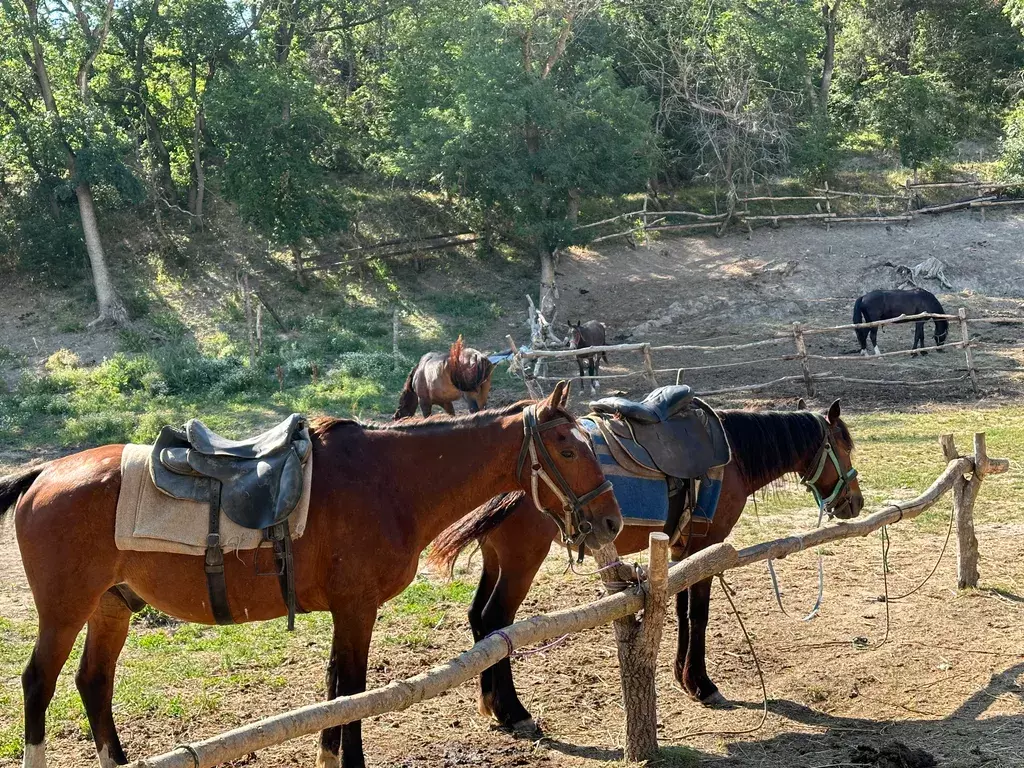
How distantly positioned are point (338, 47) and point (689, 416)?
3014 centimetres

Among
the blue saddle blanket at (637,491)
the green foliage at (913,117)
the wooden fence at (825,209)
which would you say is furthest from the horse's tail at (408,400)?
the green foliage at (913,117)

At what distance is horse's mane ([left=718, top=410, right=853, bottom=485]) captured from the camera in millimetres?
6125

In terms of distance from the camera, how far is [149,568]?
14.5 feet

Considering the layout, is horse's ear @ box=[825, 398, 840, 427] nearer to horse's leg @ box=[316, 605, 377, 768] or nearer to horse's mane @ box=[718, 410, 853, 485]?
horse's mane @ box=[718, 410, 853, 485]

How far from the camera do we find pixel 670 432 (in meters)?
5.79

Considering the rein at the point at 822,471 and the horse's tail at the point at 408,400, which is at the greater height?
the rein at the point at 822,471

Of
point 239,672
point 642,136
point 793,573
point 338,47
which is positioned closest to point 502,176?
point 642,136

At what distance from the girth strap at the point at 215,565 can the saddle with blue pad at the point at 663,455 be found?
2.28 metres

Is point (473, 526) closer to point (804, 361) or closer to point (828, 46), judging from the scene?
point (804, 361)

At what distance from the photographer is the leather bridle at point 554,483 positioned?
4383mm

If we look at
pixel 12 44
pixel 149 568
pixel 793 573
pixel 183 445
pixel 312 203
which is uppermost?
pixel 12 44

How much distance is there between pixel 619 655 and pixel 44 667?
2.64 m

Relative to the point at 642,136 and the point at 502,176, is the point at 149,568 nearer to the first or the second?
the point at 502,176

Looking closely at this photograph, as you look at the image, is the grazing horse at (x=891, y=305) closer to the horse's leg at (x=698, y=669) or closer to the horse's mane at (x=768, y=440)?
the horse's mane at (x=768, y=440)
